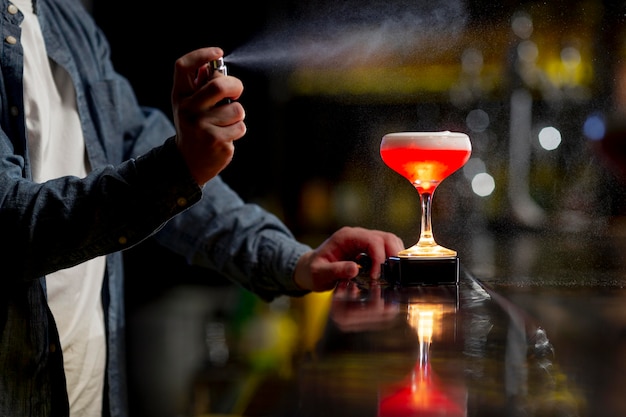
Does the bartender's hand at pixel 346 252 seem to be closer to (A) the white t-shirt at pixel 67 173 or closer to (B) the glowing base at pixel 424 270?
(B) the glowing base at pixel 424 270

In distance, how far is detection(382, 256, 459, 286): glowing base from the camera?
1513mm

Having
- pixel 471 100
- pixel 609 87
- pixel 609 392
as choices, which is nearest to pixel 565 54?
pixel 609 87

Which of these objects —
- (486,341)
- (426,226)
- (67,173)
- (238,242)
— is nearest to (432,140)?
(426,226)

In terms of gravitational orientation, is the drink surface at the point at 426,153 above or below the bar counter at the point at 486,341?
above

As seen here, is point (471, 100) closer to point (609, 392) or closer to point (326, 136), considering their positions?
point (326, 136)

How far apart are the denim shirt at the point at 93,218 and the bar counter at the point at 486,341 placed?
1.08ft

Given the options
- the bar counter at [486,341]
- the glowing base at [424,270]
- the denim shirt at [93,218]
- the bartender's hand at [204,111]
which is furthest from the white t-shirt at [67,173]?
the glowing base at [424,270]

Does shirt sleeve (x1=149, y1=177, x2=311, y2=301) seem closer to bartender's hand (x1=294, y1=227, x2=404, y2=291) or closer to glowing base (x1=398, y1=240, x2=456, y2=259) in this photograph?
bartender's hand (x1=294, y1=227, x2=404, y2=291)

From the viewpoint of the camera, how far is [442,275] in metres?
1.54

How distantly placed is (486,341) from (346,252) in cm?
72

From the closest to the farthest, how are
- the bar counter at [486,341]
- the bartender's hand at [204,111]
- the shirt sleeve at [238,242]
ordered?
1. the bar counter at [486,341]
2. the bartender's hand at [204,111]
3. the shirt sleeve at [238,242]

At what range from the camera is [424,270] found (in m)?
1.52

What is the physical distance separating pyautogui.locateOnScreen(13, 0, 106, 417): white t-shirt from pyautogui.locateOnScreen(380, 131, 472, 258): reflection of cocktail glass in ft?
2.53

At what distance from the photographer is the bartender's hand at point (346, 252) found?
158 centimetres
